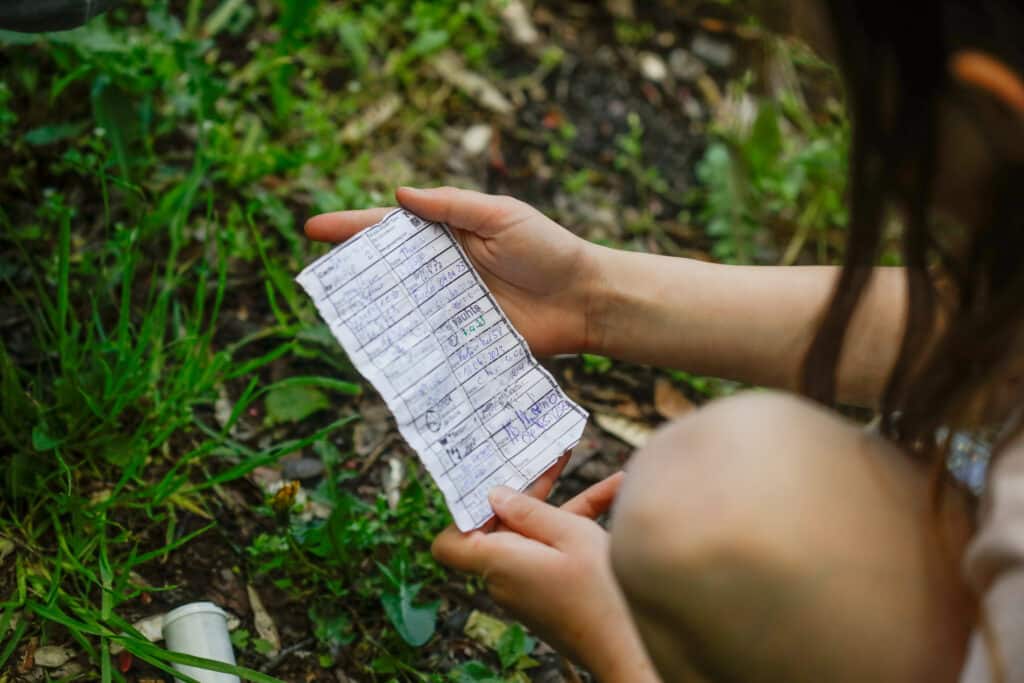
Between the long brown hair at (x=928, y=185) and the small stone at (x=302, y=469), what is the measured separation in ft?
2.50

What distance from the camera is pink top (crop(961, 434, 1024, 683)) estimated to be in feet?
2.14

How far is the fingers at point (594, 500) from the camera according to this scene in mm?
1080

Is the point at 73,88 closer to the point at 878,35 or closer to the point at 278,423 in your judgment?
the point at 278,423

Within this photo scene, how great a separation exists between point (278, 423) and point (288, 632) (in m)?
0.29

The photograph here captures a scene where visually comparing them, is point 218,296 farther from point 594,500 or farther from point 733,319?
point 733,319

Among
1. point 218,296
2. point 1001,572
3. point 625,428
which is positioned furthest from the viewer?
point 625,428

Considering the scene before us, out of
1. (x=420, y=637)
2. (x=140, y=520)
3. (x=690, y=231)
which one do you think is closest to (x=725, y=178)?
(x=690, y=231)

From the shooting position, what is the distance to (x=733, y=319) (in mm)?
1163

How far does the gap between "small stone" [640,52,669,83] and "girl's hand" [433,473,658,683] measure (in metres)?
1.20

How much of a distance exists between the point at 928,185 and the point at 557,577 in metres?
0.51

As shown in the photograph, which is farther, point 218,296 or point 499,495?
point 218,296

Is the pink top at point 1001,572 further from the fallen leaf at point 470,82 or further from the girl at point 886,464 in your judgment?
the fallen leaf at point 470,82

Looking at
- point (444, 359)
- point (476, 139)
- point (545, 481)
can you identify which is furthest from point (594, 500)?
point (476, 139)

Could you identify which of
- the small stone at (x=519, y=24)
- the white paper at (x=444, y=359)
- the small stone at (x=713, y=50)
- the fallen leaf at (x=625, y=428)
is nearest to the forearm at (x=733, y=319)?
the white paper at (x=444, y=359)
